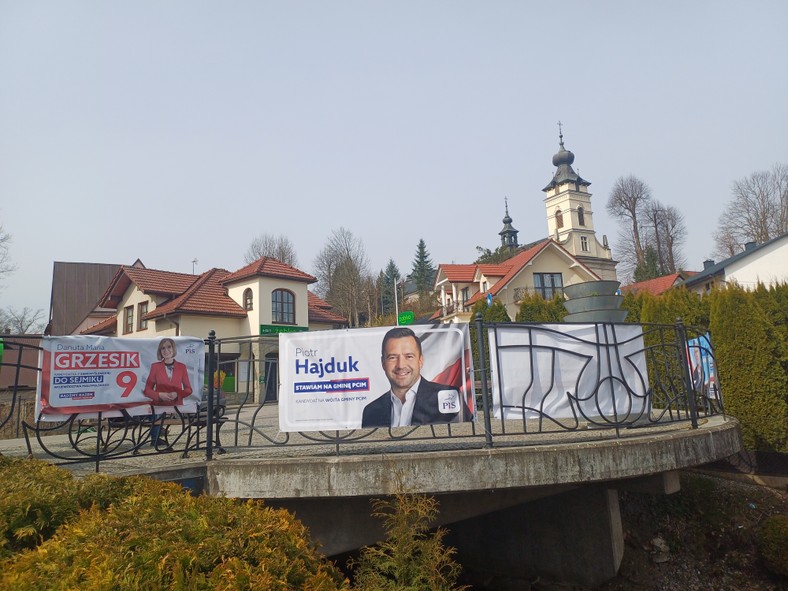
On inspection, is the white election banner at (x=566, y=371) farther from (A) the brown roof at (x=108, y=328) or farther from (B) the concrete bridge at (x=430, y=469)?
(A) the brown roof at (x=108, y=328)

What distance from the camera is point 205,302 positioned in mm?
29578

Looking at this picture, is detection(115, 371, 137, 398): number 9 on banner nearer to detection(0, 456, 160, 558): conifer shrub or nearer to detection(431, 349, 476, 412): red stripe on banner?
detection(0, 456, 160, 558): conifer shrub

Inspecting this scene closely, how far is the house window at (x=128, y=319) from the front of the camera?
3170 centimetres

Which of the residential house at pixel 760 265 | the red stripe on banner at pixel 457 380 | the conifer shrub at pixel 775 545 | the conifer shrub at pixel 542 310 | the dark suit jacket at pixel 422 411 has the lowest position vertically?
the conifer shrub at pixel 775 545

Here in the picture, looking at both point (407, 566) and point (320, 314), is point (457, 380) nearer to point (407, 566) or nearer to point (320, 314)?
point (407, 566)

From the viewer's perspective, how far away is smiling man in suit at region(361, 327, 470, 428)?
5.40m

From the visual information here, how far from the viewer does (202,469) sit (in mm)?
5414

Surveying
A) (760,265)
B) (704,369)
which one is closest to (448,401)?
(704,369)

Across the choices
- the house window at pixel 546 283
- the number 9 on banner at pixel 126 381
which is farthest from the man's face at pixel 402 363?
the house window at pixel 546 283

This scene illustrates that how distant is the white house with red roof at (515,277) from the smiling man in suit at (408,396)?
32441 millimetres

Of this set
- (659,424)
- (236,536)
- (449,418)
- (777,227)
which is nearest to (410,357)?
(449,418)

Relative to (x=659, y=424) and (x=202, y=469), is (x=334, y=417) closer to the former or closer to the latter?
(x=202, y=469)

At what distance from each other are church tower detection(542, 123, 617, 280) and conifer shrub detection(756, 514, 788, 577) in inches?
2370

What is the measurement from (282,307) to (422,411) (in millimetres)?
26931
